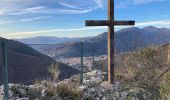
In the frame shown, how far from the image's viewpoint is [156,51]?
616 inches

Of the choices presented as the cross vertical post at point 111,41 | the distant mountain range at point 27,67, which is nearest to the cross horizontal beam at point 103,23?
the cross vertical post at point 111,41

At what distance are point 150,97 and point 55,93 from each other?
2.75m

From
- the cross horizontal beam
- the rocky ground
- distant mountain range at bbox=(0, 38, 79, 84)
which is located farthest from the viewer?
distant mountain range at bbox=(0, 38, 79, 84)

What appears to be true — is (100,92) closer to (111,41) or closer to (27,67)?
(111,41)

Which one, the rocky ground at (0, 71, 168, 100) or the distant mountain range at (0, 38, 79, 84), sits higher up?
the rocky ground at (0, 71, 168, 100)

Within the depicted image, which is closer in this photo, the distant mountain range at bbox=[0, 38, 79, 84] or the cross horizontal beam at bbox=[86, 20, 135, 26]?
the cross horizontal beam at bbox=[86, 20, 135, 26]

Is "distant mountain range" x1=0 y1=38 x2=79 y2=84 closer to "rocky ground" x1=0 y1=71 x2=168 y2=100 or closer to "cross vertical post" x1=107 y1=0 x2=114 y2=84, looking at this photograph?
"cross vertical post" x1=107 y1=0 x2=114 y2=84

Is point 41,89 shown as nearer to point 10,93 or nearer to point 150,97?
point 10,93

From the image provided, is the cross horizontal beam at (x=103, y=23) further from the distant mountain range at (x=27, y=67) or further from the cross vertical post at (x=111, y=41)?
the distant mountain range at (x=27, y=67)

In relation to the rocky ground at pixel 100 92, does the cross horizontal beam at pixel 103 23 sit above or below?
above

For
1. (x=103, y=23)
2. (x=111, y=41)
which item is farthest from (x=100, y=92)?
(x=103, y=23)

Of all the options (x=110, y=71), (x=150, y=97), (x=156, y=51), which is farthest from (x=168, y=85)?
(x=156, y=51)

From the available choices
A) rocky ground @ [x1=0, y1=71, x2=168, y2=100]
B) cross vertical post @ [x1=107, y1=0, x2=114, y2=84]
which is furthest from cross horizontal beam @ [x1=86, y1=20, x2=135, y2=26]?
rocky ground @ [x1=0, y1=71, x2=168, y2=100]

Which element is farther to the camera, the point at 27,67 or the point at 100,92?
the point at 27,67
